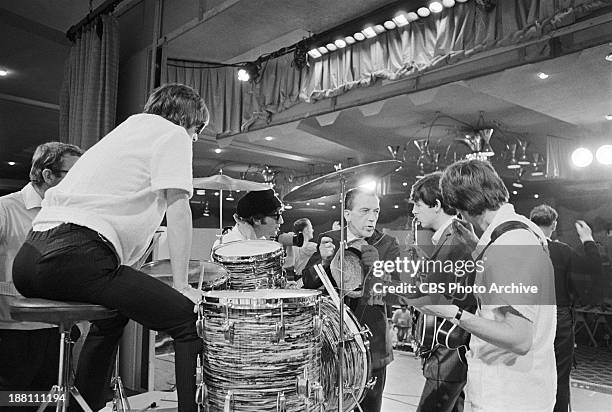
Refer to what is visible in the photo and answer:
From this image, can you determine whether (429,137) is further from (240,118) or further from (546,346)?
(240,118)

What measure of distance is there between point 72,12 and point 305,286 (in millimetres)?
3484

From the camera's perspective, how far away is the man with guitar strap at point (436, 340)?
7.47 feet

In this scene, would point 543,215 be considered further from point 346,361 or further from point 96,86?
point 96,86

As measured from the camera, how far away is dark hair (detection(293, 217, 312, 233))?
10.3ft

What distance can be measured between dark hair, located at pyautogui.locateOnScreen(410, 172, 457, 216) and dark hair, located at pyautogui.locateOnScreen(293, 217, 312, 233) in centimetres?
77

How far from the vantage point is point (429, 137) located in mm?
2760

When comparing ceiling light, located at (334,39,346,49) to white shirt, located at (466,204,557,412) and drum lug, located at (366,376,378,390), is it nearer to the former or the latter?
white shirt, located at (466,204,557,412)

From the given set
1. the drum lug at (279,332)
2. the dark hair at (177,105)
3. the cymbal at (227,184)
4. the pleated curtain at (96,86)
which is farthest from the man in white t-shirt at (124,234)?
the pleated curtain at (96,86)

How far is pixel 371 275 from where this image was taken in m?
2.64

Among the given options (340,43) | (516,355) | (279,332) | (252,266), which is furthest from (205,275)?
(340,43)

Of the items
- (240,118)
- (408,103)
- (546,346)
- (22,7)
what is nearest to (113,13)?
(22,7)

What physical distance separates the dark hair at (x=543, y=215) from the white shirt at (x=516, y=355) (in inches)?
14.1

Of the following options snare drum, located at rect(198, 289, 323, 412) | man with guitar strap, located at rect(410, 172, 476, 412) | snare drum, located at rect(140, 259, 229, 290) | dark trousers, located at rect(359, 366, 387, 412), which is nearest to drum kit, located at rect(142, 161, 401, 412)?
snare drum, located at rect(198, 289, 323, 412)

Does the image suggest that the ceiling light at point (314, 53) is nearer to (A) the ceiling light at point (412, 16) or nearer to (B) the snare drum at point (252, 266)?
(A) the ceiling light at point (412, 16)
